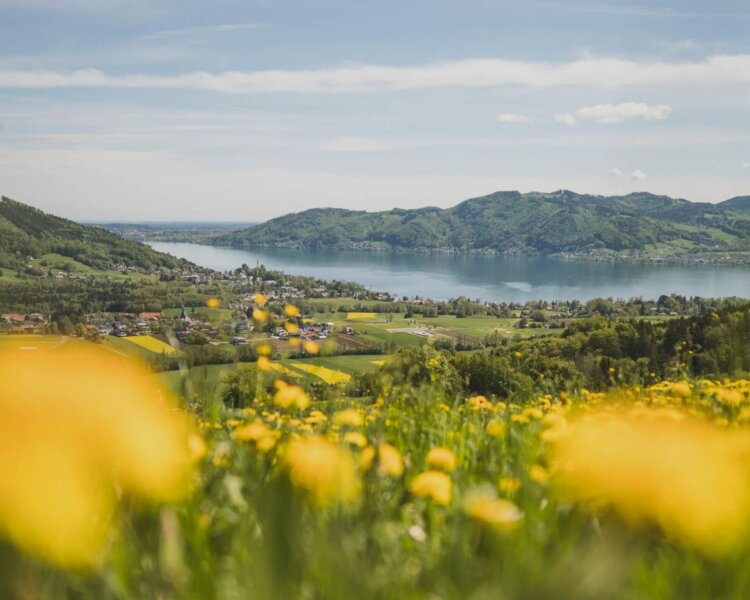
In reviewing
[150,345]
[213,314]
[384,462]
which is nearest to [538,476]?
[384,462]

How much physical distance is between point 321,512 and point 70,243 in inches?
7612

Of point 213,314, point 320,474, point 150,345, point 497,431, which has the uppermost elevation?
point 213,314

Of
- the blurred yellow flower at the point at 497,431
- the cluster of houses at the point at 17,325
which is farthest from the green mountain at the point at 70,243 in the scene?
the blurred yellow flower at the point at 497,431

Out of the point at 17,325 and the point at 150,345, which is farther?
the point at 150,345

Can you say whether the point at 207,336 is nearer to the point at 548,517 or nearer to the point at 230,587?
the point at 548,517

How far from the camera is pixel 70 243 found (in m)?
174

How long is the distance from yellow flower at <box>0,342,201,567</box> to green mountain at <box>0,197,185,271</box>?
159994 millimetres

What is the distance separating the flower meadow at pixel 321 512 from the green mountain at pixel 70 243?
160 m

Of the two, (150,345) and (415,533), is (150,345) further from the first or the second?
(415,533)

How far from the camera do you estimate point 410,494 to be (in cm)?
208

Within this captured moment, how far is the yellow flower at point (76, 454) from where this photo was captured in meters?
1.20

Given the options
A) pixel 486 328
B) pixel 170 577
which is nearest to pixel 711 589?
pixel 170 577

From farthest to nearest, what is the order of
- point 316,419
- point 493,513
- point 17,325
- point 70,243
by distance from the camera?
point 70,243
point 17,325
point 316,419
point 493,513

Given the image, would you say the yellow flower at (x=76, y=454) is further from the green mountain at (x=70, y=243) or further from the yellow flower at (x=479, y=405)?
the green mountain at (x=70, y=243)
